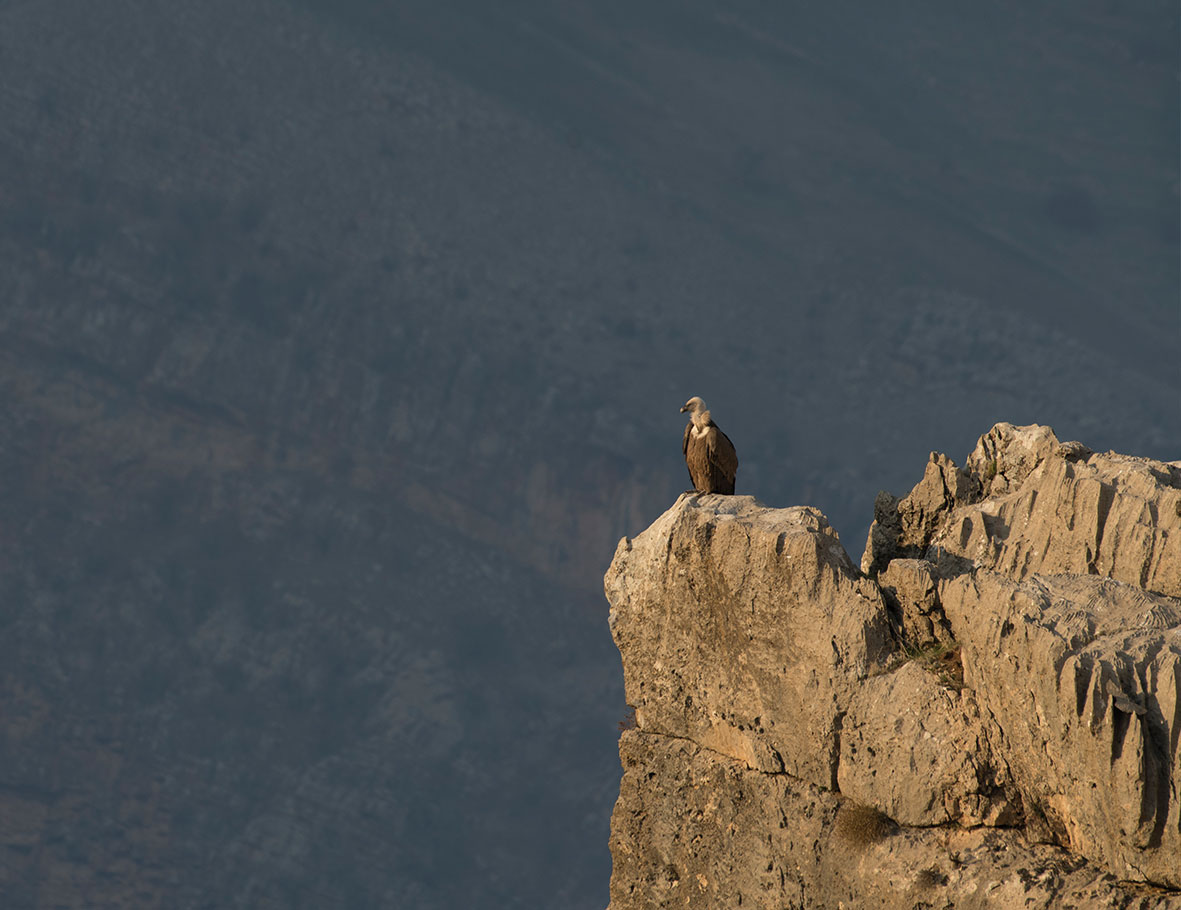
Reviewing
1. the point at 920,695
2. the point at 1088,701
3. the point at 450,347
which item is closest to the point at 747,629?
the point at 920,695

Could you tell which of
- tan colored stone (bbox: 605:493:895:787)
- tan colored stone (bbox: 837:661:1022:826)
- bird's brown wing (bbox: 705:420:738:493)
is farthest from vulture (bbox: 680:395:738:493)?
tan colored stone (bbox: 837:661:1022:826)

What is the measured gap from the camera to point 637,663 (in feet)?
60.7

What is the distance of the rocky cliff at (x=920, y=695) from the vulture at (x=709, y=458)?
3476 millimetres

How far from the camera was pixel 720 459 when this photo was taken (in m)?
22.9

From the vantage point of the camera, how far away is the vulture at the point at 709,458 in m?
22.9

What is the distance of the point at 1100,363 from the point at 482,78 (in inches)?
2588

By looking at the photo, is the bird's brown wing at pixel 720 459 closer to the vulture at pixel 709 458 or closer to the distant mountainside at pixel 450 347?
the vulture at pixel 709 458

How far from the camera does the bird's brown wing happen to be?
22844 mm

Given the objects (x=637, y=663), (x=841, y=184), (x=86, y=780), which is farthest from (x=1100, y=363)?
(x=637, y=663)

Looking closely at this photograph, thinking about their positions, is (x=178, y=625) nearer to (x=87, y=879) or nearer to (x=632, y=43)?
(x=87, y=879)

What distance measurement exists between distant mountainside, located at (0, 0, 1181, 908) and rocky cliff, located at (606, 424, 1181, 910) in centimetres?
11296

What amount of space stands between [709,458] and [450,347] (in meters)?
135

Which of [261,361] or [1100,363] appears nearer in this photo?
[1100,363]

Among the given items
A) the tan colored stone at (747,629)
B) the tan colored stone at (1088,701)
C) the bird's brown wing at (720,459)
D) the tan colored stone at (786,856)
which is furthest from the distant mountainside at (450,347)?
the tan colored stone at (1088,701)
